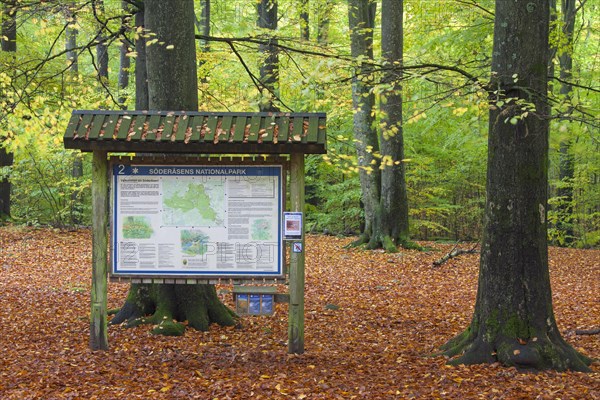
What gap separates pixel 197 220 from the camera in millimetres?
6859

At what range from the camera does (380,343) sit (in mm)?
7801

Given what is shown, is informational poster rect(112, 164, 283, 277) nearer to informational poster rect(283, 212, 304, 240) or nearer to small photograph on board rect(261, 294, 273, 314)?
informational poster rect(283, 212, 304, 240)

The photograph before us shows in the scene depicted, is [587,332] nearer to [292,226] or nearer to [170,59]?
[292,226]

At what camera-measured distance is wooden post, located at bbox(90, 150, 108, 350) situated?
682 centimetres

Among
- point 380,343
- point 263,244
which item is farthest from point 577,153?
point 263,244

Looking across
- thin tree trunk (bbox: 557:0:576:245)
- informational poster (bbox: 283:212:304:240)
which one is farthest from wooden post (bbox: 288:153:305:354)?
thin tree trunk (bbox: 557:0:576:245)

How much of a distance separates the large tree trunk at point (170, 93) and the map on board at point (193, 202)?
1.45 m

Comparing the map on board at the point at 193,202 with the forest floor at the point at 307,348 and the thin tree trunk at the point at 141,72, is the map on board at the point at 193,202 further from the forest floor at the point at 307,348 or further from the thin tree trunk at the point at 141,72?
the thin tree trunk at the point at 141,72

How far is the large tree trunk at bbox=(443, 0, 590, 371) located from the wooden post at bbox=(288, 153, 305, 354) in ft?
5.56

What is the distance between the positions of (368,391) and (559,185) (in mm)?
15118

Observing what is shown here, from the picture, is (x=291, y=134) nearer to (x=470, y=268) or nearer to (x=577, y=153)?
(x=470, y=268)

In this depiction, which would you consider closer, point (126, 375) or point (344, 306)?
point (126, 375)

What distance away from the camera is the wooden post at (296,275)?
21.9ft

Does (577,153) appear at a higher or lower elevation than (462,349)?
higher
